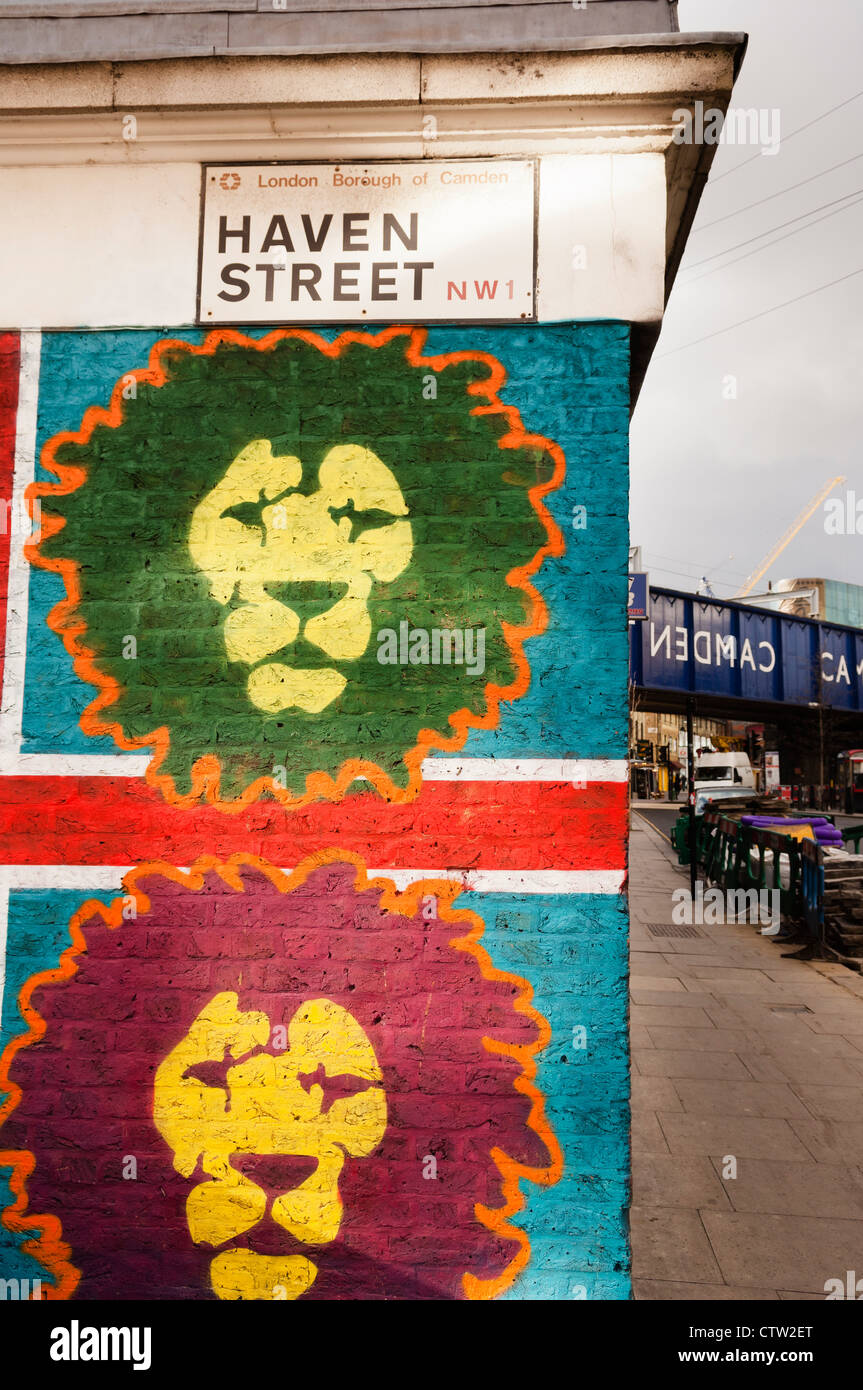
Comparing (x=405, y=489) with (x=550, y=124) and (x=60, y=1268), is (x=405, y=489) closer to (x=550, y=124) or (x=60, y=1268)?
(x=550, y=124)

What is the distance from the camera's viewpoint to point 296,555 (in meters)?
3.50

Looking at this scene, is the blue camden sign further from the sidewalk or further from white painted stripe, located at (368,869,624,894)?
white painted stripe, located at (368,869,624,894)

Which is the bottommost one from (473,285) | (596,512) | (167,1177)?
(167,1177)

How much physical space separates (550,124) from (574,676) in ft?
7.40

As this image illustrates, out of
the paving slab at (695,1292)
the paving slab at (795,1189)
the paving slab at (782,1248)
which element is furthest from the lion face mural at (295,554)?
the paving slab at (795,1189)

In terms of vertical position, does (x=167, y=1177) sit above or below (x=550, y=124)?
below

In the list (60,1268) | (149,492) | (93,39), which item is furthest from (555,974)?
(93,39)

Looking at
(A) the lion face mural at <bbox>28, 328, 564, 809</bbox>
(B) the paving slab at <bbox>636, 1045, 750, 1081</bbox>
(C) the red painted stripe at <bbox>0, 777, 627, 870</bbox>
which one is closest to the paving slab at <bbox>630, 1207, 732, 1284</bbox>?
(B) the paving slab at <bbox>636, 1045, 750, 1081</bbox>

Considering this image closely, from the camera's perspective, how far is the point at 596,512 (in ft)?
11.2

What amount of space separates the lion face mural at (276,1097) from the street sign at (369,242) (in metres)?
2.29

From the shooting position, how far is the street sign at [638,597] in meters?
9.30

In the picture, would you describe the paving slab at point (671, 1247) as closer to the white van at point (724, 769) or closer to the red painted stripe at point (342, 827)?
the red painted stripe at point (342, 827)
